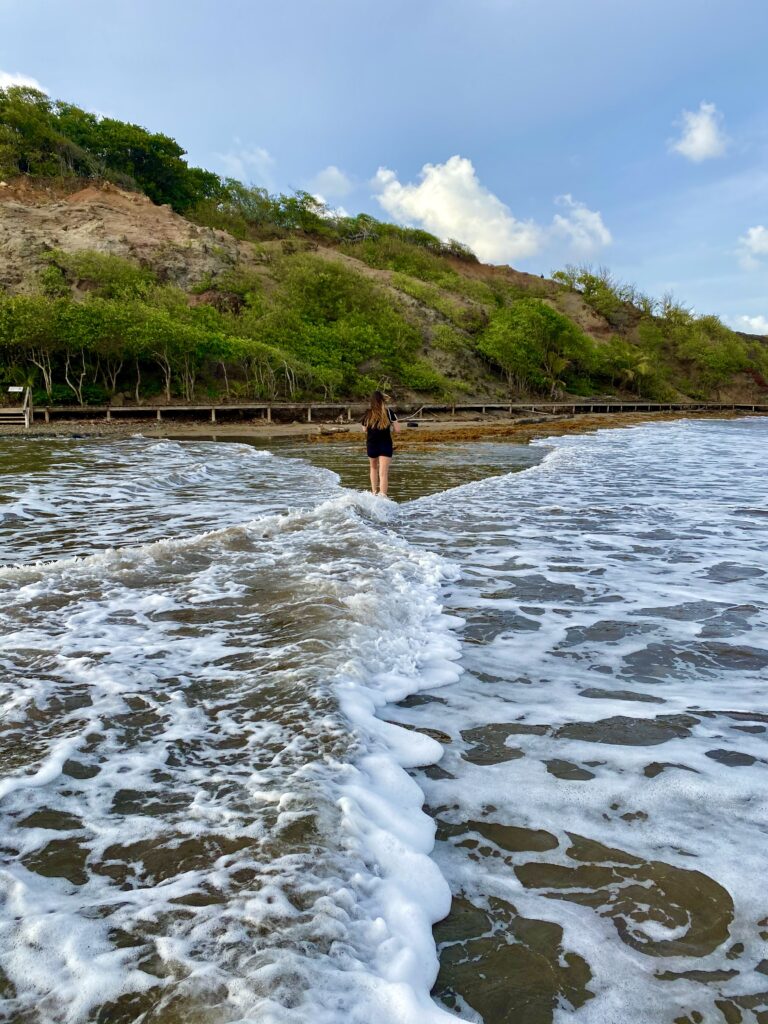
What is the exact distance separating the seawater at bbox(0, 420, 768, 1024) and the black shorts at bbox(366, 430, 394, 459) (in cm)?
416

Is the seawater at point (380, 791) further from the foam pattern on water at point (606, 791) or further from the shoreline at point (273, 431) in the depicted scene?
the shoreline at point (273, 431)

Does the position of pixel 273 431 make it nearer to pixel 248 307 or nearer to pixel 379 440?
pixel 379 440

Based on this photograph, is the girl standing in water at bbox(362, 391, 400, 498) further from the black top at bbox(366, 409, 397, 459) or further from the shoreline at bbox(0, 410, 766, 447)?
the shoreline at bbox(0, 410, 766, 447)

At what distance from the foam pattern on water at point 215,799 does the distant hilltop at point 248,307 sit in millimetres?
28294

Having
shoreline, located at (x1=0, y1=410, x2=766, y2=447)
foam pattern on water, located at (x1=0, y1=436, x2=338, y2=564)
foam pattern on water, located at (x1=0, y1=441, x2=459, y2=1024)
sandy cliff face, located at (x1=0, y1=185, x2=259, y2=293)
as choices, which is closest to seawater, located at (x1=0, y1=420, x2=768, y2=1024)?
foam pattern on water, located at (x1=0, y1=441, x2=459, y2=1024)

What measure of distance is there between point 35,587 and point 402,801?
362cm

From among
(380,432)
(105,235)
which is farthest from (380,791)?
(105,235)

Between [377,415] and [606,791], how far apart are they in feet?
25.4

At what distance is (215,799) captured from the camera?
86.7 inches

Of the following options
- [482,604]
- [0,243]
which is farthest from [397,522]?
[0,243]

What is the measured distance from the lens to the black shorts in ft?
31.7

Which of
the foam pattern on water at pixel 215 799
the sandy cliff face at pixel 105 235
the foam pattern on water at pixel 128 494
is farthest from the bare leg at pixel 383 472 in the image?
the sandy cliff face at pixel 105 235

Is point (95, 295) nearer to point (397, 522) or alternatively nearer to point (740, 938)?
point (397, 522)

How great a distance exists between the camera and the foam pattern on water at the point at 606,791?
5.24ft
